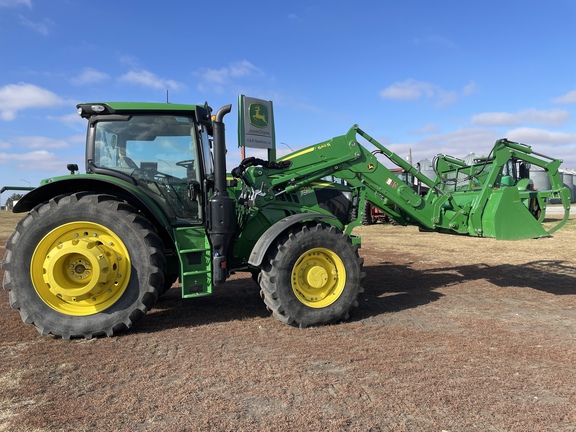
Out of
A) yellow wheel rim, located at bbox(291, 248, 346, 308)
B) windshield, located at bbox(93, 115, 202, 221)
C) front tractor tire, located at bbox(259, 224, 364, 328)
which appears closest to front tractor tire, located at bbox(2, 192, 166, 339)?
windshield, located at bbox(93, 115, 202, 221)

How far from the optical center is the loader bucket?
19.5ft

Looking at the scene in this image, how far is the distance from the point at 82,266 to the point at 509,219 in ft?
17.8

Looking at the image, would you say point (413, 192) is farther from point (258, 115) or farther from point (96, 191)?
point (258, 115)

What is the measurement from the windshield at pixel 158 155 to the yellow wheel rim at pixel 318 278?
4.41ft

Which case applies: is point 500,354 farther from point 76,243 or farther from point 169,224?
point 76,243

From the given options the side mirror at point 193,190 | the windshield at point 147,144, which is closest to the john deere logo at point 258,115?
the windshield at point 147,144

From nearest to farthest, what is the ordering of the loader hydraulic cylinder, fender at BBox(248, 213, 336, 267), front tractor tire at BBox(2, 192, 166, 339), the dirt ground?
the dirt ground
front tractor tire at BBox(2, 192, 166, 339)
the loader hydraulic cylinder
fender at BBox(248, 213, 336, 267)

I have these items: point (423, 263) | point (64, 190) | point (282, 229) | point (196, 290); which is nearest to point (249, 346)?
point (196, 290)

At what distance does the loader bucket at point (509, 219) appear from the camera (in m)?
5.93

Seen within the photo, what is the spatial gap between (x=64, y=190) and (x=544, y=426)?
485 cm

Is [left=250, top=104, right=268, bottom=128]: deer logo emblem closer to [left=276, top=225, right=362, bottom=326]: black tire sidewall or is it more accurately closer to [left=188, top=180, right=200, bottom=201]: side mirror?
[left=188, top=180, right=200, bottom=201]: side mirror

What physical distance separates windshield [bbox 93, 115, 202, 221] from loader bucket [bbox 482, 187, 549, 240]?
3.98 m

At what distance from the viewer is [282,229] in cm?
495

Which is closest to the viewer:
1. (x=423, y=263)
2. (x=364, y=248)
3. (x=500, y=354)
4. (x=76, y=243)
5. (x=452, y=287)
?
(x=500, y=354)
